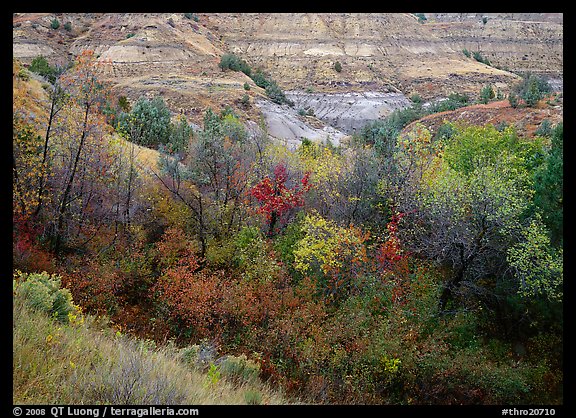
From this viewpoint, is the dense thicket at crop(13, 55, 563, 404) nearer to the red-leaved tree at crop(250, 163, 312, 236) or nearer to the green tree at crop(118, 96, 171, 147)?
the red-leaved tree at crop(250, 163, 312, 236)

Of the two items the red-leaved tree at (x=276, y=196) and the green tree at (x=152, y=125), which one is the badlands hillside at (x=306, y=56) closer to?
the green tree at (x=152, y=125)

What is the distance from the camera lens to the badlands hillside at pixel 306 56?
5556cm

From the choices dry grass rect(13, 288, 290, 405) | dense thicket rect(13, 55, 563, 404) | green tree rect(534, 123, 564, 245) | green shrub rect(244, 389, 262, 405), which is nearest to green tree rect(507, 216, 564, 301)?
dense thicket rect(13, 55, 563, 404)

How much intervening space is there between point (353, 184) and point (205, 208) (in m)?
7.41

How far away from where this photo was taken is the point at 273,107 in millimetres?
54875

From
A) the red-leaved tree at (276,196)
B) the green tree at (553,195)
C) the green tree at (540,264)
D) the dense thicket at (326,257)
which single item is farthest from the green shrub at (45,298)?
the green tree at (553,195)

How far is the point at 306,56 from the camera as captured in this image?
85.6 meters

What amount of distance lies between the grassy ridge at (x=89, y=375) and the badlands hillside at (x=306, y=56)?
134 ft

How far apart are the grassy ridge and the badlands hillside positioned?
134 feet

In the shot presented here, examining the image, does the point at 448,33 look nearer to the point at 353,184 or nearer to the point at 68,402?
the point at 353,184

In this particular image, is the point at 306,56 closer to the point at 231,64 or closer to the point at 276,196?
the point at 231,64

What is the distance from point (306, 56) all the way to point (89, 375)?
88785mm

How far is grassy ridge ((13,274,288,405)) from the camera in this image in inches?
199
